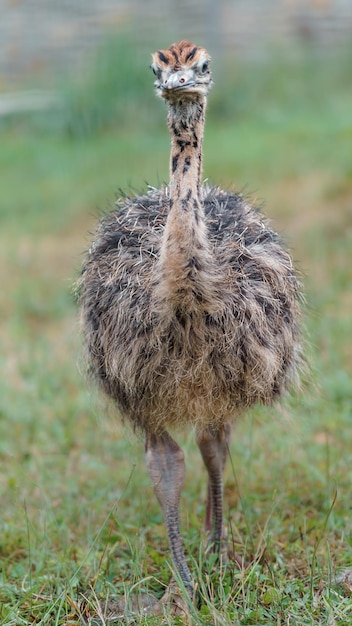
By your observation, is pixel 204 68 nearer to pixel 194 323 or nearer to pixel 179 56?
pixel 179 56

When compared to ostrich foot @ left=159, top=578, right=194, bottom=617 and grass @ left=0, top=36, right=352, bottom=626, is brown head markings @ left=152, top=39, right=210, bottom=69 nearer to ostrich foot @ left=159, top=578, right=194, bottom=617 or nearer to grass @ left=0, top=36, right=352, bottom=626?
grass @ left=0, top=36, right=352, bottom=626

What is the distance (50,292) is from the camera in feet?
24.3

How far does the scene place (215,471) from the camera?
4.09m

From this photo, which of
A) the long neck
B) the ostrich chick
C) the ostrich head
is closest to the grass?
the ostrich chick

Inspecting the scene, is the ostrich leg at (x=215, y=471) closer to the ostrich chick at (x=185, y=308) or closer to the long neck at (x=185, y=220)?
the ostrich chick at (x=185, y=308)

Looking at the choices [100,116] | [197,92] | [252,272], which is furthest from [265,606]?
[100,116]

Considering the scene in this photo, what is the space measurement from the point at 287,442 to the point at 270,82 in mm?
8120

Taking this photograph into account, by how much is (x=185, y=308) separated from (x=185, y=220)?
0.33 metres

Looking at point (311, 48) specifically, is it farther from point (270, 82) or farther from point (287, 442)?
point (287, 442)

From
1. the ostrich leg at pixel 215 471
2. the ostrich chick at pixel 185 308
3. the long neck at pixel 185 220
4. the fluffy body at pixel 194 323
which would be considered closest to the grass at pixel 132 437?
the ostrich leg at pixel 215 471

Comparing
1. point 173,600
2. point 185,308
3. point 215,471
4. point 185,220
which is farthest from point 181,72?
point 173,600

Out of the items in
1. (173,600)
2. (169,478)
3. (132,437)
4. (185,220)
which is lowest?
(173,600)

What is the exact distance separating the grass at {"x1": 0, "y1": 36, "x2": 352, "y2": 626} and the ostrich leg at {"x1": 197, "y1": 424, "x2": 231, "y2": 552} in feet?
0.28

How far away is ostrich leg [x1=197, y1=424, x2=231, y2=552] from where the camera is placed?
4.02m
